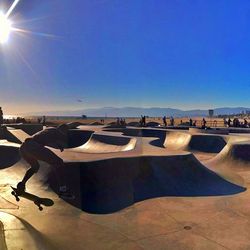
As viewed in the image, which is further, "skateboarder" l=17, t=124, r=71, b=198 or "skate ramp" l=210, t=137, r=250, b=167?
"skate ramp" l=210, t=137, r=250, b=167

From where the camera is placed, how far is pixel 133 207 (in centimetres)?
915

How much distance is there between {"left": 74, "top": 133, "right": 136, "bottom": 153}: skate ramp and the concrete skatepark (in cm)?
511

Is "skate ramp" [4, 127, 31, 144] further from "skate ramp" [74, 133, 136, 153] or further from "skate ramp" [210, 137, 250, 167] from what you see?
"skate ramp" [210, 137, 250, 167]

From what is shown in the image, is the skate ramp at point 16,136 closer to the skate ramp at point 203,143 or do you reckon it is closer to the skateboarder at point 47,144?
the skate ramp at point 203,143

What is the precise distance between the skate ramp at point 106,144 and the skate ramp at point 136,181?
18.6ft

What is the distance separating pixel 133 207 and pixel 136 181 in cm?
157

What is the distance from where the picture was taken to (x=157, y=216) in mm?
8398

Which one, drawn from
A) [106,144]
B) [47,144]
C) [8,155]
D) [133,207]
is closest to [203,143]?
A: [106,144]

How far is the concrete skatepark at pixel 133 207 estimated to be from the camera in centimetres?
679

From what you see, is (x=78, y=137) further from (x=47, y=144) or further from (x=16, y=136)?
(x=47, y=144)

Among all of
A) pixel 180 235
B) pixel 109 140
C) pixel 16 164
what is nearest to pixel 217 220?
pixel 180 235

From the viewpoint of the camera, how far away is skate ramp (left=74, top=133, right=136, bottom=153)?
17.8 metres

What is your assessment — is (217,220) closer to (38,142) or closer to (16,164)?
(38,142)

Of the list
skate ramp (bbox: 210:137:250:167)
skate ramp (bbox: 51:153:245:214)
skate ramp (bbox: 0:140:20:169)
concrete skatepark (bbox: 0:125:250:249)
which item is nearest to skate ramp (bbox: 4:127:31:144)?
skate ramp (bbox: 0:140:20:169)
